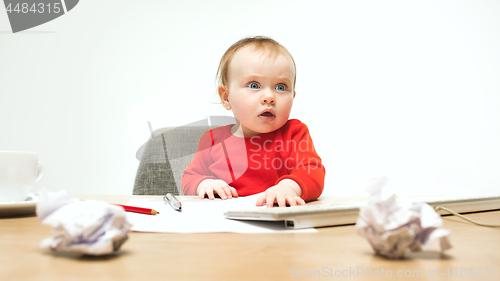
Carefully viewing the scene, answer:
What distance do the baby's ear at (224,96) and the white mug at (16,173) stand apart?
0.65 metres

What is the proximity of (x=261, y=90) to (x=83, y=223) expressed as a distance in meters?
0.79

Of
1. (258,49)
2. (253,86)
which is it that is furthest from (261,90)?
(258,49)

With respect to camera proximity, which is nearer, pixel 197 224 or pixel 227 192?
pixel 197 224

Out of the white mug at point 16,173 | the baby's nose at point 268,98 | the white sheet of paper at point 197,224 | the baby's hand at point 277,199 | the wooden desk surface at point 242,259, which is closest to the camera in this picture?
the wooden desk surface at point 242,259

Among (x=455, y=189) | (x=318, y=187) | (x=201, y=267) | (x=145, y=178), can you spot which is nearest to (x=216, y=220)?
(x=201, y=267)

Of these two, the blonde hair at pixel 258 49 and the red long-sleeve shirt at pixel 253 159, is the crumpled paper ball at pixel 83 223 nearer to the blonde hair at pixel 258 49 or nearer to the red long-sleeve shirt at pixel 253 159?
the red long-sleeve shirt at pixel 253 159

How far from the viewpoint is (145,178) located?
1233 millimetres

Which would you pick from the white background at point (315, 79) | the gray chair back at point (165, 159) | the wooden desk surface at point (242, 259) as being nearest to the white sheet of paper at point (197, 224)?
the wooden desk surface at point (242, 259)

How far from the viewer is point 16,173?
497mm

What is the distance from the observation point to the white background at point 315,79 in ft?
6.36

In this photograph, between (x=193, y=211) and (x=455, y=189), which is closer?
(x=193, y=211)

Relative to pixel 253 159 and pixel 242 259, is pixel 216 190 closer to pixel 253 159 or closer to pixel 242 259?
pixel 253 159

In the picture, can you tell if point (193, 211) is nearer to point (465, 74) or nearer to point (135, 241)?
point (135, 241)

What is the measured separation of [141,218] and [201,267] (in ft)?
0.76
